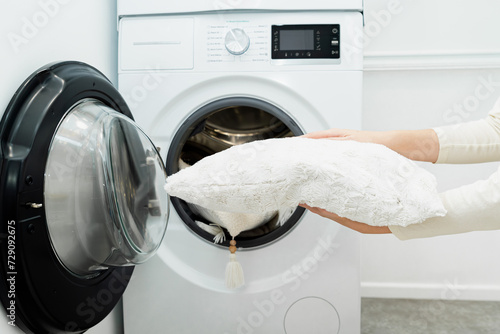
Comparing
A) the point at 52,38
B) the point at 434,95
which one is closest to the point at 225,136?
the point at 52,38

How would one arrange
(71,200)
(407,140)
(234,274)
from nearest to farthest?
(71,200) < (407,140) < (234,274)

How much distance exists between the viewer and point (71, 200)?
0.74m

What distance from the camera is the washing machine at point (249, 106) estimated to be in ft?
3.45

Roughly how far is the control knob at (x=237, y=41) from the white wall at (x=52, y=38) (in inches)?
12.6

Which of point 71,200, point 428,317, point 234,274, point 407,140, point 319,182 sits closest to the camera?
point 319,182

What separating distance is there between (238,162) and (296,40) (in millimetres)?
519

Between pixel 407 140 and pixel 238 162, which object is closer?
pixel 238 162

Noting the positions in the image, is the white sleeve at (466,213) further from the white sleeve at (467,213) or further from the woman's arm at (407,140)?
the woman's arm at (407,140)

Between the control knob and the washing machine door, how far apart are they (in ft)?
1.01

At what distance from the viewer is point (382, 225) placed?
0.65 meters

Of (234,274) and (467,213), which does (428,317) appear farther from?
(467,213)

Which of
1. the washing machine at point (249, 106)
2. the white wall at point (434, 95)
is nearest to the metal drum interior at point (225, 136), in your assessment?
the washing machine at point (249, 106)

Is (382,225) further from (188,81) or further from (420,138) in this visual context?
(188,81)

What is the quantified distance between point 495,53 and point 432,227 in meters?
1.18
